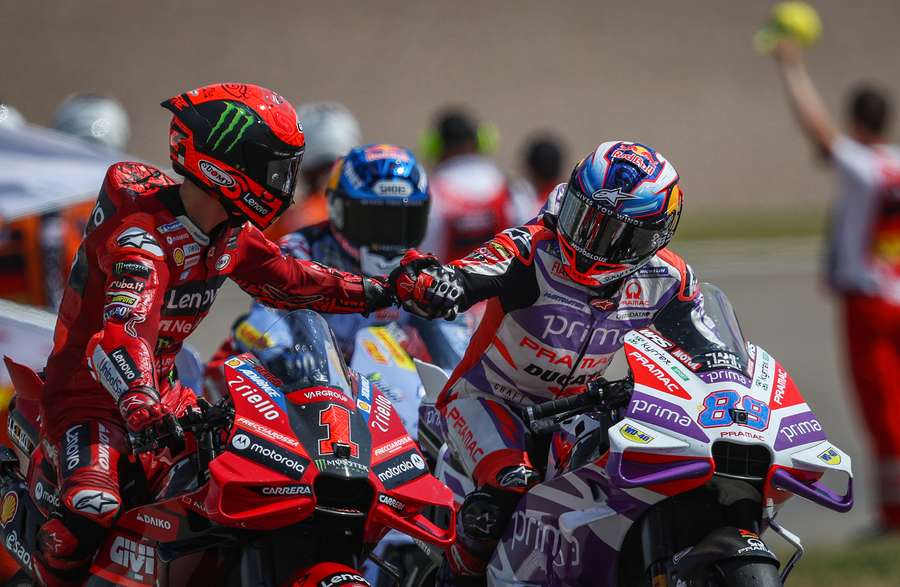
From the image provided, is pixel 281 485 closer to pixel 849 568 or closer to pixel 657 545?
pixel 657 545

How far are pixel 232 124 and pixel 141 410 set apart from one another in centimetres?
104

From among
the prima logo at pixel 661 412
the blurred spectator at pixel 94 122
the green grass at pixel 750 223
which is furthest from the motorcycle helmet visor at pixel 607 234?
the green grass at pixel 750 223

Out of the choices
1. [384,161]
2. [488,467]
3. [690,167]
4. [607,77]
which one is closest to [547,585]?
[488,467]

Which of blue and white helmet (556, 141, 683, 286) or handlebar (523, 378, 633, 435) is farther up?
blue and white helmet (556, 141, 683, 286)

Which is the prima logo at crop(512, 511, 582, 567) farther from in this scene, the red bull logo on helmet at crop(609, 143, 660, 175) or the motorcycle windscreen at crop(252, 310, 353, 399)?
the red bull logo on helmet at crop(609, 143, 660, 175)

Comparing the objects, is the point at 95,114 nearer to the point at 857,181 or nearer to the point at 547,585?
the point at 857,181

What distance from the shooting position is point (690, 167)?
29.9 metres

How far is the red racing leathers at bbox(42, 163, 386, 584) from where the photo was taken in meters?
4.39

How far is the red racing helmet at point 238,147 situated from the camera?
184 inches

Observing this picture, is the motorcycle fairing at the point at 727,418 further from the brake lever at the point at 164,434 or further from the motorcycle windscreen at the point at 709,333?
the brake lever at the point at 164,434

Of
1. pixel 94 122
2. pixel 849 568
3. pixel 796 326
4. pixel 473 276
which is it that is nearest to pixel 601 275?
pixel 473 276

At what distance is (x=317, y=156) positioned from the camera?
10.7 m

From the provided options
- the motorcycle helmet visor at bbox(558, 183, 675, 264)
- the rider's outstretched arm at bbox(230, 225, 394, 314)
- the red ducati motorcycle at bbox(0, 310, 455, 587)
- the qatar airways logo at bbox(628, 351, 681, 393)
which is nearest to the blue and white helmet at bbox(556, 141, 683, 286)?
the motorcycle helmet visor at bbox(558, 183, 675, 264)

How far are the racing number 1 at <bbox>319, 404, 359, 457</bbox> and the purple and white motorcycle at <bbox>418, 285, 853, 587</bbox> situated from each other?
1.97ft
